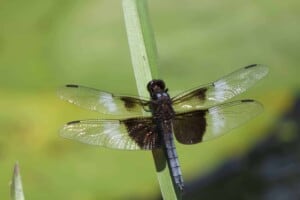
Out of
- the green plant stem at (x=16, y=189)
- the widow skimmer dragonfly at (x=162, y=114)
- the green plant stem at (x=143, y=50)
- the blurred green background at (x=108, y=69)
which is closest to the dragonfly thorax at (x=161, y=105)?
the widow skimmer dragonfly at (x=162, y=114)

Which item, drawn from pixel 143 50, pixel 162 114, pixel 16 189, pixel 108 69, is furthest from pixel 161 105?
pixel 108 69

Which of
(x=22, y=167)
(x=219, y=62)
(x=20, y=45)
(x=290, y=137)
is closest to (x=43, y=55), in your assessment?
(x=20, y=45)

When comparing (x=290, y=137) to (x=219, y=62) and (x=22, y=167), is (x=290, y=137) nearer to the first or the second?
(x=219, y=62)

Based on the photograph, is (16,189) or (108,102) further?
(108,102)

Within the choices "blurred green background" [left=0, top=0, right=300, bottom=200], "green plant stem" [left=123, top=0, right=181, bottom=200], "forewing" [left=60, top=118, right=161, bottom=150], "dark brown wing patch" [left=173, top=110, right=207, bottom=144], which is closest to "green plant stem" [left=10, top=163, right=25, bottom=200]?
"green plant stem" [left=123, top=0, right=181, bottom=200]

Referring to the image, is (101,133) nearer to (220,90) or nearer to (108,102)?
(108,102)

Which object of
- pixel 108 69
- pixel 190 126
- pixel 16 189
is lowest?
pixel 16 189

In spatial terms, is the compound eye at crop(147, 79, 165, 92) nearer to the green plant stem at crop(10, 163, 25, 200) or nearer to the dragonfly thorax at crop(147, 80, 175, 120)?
the dragonfly thorax at crop(147, 80, 175, 120)
